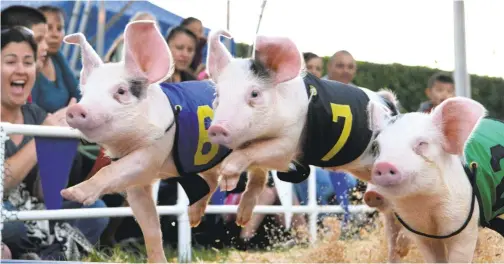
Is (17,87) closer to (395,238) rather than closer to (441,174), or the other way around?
(395,238)

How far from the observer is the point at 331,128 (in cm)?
217

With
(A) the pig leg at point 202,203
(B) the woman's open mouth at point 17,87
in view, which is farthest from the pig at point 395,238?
(B) the woman's open mouth at point 17,87

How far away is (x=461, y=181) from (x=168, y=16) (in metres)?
2.19

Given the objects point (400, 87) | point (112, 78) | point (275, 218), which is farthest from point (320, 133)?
point (400, 87)

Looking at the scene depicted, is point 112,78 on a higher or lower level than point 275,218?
higher

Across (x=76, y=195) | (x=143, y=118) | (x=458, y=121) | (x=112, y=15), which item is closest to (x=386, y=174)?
(x=458, y=121)

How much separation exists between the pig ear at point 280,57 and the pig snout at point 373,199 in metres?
0.46

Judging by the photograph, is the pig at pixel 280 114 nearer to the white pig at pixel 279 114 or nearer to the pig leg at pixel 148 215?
the white pig at pixel 279 114

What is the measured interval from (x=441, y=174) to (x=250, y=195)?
0.52 m

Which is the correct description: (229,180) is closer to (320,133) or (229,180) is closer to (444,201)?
(320,133)

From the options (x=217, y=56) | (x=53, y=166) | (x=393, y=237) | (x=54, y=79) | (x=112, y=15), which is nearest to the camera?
(x=217, y=56)

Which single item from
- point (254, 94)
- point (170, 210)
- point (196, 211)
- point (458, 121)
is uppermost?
point (254, 94)

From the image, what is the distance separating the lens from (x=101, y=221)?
3.67m

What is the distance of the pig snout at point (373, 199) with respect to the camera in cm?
232
